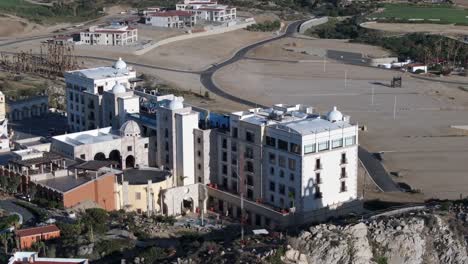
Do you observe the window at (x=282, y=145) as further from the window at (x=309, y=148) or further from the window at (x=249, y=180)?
the window at (x=249, y=180)

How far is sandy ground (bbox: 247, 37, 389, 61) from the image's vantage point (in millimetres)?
101938

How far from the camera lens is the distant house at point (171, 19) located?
112713mm

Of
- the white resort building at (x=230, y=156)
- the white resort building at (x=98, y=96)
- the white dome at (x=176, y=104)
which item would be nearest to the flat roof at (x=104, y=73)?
the white resort building at (x=98, y=96)

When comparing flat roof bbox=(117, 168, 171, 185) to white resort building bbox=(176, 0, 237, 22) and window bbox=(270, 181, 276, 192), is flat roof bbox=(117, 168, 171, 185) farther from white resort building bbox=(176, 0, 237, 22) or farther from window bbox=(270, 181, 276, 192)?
white resort building bbox=(176, 0, 237, 22)

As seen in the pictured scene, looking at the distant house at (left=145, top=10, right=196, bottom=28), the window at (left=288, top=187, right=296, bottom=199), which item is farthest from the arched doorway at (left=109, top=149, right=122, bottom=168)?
the distant house at (left=145, top=10, right=196, bottom=28)

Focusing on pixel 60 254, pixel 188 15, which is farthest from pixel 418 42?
pixel 60 254

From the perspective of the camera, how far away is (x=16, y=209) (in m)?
40.9

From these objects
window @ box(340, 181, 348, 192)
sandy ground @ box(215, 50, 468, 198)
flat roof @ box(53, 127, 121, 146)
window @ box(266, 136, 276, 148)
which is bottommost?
sandy ground @ box(215, 50, 468, 198)

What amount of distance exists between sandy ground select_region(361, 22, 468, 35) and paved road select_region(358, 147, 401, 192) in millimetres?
63372

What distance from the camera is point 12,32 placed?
358ft

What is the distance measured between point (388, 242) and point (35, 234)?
13.2m

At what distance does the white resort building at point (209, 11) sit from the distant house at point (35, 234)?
8224 cm

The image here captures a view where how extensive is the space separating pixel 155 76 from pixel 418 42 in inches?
1508

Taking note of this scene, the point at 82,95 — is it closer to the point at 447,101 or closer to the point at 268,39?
the point at 447,101
